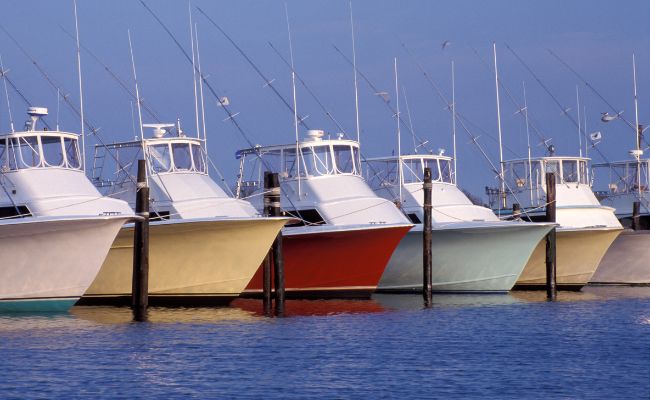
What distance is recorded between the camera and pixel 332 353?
85.8 feet

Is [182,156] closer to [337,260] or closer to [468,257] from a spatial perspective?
[337,260]

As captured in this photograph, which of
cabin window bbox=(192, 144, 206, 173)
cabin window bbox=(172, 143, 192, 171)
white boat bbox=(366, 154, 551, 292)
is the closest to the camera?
cabin window bbox=(172, 143, 192, 171)

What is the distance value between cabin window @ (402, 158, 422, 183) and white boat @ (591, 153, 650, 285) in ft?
27.5

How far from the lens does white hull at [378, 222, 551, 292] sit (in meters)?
39.5

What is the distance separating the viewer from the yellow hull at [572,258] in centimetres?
4369

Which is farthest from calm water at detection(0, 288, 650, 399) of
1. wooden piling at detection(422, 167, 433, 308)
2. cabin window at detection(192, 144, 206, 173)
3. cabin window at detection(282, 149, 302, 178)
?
cabin window at detection(282, 149, 302, 178)

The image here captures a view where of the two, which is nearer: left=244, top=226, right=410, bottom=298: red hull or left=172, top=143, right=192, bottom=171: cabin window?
left=244, top=226, right=410, bottom=298: red hull

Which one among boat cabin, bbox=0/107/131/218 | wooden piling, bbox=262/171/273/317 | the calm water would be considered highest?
boat cabin, bbox=0/107/131/218

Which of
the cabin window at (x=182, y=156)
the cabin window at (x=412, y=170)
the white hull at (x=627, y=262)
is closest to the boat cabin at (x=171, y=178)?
the cabin window at (x=182, y=156)

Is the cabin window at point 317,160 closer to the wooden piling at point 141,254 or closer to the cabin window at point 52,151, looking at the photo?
the cabin window at point 52,151

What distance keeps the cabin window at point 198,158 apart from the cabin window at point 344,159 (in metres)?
4.12

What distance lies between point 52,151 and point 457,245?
12668mm

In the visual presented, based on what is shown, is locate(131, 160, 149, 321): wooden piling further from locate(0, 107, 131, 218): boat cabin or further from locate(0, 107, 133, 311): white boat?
locate(0, 107, 131, 218): boat cabin

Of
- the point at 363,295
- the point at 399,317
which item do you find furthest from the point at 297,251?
the point at 399,317
